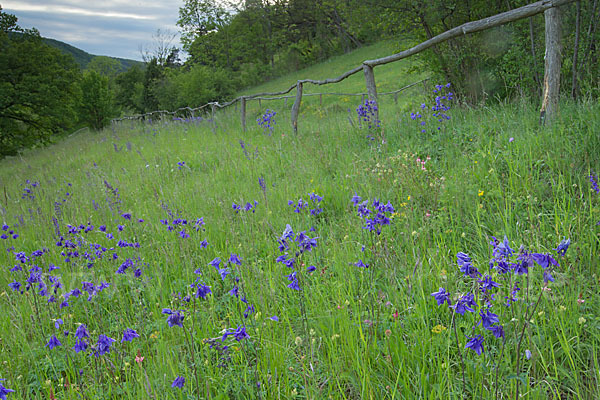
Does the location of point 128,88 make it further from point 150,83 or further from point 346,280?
point 346,280

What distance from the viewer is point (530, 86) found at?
5656 millimetres

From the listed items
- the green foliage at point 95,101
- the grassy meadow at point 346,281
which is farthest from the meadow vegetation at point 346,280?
the green foliage at point 95,101

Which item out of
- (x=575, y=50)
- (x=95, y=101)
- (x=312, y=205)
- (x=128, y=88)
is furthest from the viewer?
(x=128, y=88)

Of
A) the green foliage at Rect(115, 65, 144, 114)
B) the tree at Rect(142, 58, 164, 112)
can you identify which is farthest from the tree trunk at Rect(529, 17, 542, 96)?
the green foliage at Rect(115, 65, 144, 114)

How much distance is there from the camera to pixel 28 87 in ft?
60.7

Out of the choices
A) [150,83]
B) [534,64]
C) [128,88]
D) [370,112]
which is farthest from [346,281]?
[128,88]

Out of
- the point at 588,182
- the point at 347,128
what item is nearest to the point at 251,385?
the point at 588,182

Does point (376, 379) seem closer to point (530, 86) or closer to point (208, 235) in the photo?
point (208, 235)

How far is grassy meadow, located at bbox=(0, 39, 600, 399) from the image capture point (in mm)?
1805

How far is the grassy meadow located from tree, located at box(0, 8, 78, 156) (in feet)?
53.6

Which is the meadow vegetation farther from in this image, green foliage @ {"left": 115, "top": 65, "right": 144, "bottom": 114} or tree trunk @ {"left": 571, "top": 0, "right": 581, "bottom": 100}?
green foliage @ {"left": 115, "top": 65, "right": 144, "bottom": 114}

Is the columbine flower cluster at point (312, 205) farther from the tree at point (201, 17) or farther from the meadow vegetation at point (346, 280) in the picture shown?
the tree at point (201, 17)

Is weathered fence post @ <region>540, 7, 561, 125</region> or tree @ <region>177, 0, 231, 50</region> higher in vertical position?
tree @ <region>177, 0, 231, 50</region>

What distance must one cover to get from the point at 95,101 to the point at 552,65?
36.4 m
